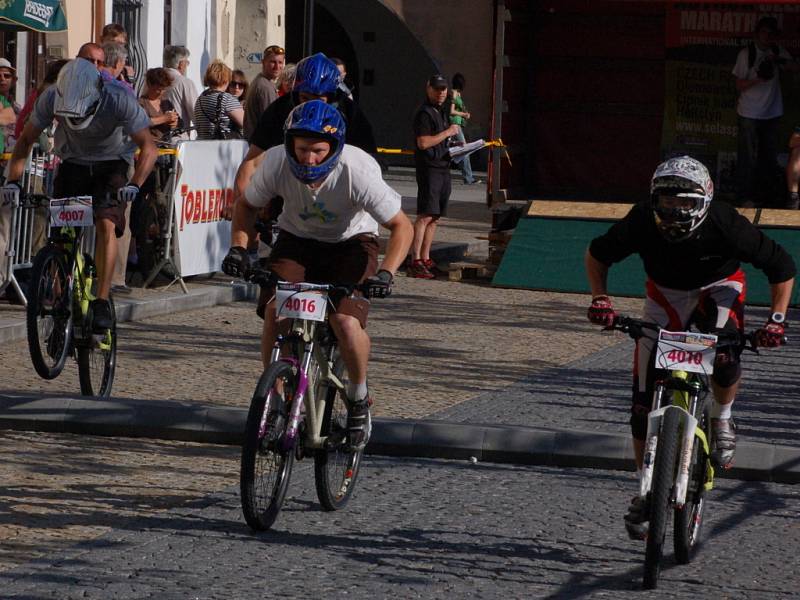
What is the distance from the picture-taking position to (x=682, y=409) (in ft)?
20.3

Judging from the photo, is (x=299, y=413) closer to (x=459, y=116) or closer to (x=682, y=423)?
(x=682, y=423)

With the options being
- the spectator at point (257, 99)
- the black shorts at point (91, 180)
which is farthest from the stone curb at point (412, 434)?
the spectator at point (257, 99)

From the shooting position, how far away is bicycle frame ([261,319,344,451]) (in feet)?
21.9

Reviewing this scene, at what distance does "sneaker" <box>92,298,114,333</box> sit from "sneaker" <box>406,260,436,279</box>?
7534 millimetres

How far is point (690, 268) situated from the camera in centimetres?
668

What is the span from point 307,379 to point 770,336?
5.65ft

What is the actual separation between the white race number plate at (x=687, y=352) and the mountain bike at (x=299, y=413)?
3.95 ft

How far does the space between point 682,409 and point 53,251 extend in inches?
169

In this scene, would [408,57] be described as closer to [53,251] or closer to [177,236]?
[177,236]

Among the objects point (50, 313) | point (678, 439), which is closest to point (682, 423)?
point (678, 439)

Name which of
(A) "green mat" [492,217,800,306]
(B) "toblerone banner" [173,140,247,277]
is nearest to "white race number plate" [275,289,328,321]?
(B) "toblerone banner" [173,140,247,277]

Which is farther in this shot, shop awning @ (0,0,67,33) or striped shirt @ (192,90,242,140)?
striped shirt @ (192,90,242,140)

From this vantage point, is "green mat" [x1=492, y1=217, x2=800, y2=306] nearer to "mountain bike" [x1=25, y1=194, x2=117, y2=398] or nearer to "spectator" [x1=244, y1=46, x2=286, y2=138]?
"spectator" [x1=244, y1=46, x2=286, y2=138]

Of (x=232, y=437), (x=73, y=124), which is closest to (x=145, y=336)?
(x=73, y=124)
